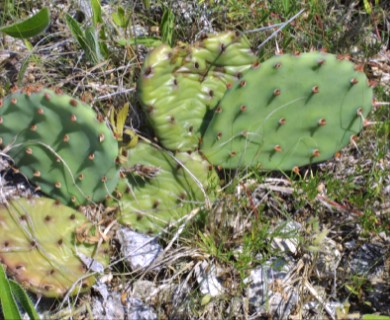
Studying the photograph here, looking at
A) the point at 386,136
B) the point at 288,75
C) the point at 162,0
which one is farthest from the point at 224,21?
the point at 386,136

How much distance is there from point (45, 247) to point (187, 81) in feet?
2.17

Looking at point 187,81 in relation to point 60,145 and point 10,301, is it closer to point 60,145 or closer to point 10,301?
point 60,145

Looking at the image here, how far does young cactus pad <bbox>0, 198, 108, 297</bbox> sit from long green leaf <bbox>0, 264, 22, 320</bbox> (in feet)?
0.70

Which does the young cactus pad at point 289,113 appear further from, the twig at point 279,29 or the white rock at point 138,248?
the white rock at point 138,248

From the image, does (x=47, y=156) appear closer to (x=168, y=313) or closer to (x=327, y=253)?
(x=168, y=313)

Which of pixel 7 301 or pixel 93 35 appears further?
pixel 93 35

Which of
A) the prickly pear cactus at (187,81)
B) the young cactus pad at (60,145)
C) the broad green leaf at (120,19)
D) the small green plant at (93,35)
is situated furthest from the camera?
the broad green leaf at (120,19)

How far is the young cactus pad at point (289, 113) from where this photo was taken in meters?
1.94

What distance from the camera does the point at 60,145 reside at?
193 cm

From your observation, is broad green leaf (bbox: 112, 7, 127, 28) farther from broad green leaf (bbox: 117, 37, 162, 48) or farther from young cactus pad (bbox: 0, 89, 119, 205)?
young cactus pad (bbox: 0, 89, 119, 205)

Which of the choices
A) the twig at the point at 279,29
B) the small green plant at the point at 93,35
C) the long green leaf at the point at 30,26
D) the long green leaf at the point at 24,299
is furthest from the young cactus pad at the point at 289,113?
the long green leaf at the point at 24,299

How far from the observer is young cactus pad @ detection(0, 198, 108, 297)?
186cm

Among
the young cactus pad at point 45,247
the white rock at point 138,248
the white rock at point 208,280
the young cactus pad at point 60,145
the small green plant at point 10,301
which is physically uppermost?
the young cactus pad at point 60,145

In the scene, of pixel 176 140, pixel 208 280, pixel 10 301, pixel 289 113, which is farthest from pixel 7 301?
pixel 289 113
